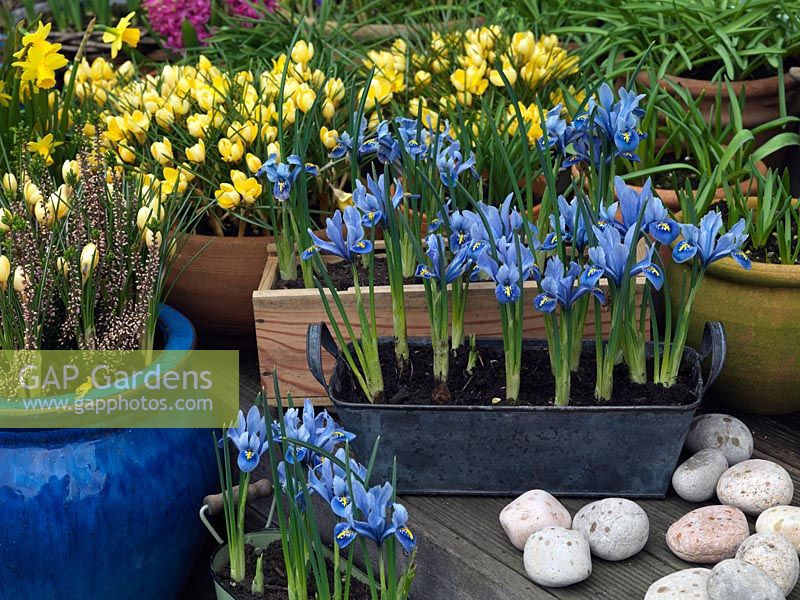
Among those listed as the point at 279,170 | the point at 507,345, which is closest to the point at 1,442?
the point at 279,170

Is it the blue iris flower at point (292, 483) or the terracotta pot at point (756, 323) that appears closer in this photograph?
the blue iris flower at point (292, 483)

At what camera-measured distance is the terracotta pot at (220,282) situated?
81.6 inches

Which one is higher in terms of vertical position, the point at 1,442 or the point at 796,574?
the point at 1,442

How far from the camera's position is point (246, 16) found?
9.92 ft

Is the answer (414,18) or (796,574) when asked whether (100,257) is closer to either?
(796,574)

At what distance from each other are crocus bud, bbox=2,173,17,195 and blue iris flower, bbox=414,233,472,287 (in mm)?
701

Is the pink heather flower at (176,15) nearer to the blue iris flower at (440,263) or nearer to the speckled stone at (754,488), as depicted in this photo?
the blue iris flower at (440,263)

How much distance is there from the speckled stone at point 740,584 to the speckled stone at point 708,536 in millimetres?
136

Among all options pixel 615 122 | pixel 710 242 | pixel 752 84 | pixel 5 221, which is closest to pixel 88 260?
Result: pixel 5 221

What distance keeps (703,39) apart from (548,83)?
1.27 ft

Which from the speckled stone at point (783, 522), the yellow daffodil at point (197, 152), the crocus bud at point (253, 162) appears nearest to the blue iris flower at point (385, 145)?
the crocus bud at point (253, 162)

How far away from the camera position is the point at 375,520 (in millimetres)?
1339

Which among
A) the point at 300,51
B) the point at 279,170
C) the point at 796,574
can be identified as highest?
the point at 300,51

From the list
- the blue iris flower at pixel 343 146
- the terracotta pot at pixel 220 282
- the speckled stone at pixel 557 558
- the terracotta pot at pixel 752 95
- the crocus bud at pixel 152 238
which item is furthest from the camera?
the terracotta pot at pixel 752 95
